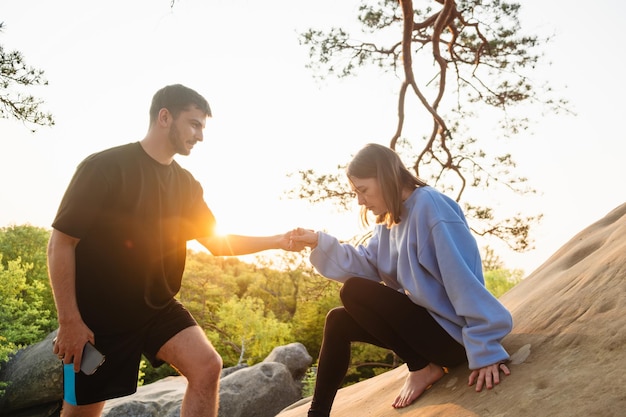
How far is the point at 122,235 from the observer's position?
3.01m

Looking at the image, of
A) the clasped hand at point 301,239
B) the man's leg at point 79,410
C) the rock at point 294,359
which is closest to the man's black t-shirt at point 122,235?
the man's leg at point 79,410

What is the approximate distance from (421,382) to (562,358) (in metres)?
0.86

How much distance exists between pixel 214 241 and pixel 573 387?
251cm

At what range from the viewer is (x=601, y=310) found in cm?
262

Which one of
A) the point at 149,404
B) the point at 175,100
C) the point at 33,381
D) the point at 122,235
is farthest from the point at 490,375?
the point at 33,381

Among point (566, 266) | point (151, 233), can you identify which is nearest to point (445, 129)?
point (566, 266)

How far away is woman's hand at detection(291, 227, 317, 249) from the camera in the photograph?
11.9ft

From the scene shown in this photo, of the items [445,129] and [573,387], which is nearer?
[573,387]

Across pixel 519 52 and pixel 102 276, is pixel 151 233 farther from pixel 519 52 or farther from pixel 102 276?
pixel 519 52

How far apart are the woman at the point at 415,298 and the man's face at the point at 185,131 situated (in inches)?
42.5

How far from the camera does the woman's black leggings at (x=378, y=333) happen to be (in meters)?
2.85

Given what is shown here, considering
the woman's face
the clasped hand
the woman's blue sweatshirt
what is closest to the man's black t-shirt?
the clasped hand

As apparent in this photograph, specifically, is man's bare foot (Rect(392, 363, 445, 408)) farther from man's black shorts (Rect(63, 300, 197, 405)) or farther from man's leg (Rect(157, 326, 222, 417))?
man's black shorts (Rect(63, 300, 197, 405))

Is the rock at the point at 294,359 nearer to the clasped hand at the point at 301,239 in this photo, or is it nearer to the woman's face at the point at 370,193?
the clasped hand at the point at 301,239
